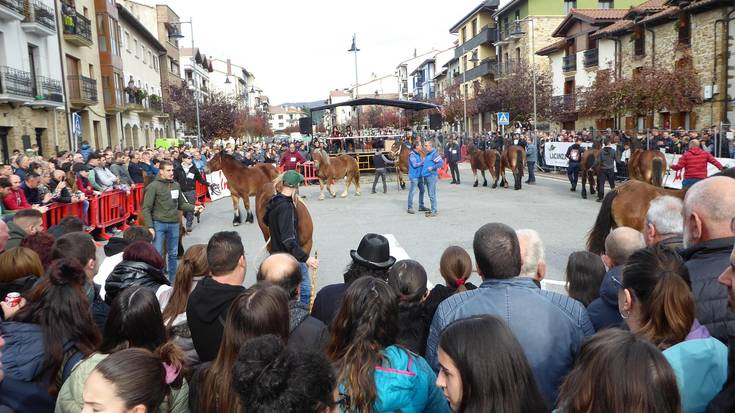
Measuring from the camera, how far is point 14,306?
3316 mm

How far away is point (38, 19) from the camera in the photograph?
22594 mm

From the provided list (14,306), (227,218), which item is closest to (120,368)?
(14,306)

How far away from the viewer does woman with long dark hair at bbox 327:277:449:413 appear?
240 cm

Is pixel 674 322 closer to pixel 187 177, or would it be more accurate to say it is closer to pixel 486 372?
pixel 486 372

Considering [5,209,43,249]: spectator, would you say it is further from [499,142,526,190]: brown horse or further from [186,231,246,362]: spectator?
[499,142,526,190]: brown horse

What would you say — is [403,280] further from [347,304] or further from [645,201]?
[645,201]

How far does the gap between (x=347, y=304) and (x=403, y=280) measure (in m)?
0.78

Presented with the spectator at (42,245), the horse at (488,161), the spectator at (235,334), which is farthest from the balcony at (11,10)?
the spectator at (235,334)

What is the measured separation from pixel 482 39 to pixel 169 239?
48474 millimetres

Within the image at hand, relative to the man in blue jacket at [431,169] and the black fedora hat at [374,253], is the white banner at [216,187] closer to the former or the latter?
the man in blue jacket at [431,169]

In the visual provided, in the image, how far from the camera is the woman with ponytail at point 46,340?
8.96 ft

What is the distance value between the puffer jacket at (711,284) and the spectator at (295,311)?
1700 millimetres

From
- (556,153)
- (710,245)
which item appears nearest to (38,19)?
(556,153)

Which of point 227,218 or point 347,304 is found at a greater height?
point 347,304
